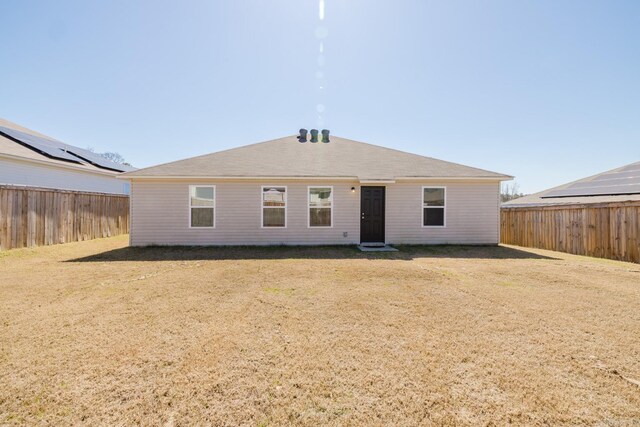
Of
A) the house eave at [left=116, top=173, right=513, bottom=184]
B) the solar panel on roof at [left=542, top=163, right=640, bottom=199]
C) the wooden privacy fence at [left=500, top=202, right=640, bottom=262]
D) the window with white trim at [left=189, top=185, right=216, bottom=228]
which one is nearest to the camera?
the wooden privacy fence at [left=500, top=202, right=640, bottom=262]

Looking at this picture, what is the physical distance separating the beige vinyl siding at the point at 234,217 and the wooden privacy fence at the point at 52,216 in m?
2.92

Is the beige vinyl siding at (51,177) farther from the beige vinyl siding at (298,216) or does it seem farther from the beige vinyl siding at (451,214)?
the beige vinyl siding at (451,214)

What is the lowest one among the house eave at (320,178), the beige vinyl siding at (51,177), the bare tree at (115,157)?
the house eave at (320,178)

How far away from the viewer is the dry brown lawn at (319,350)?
2.02 meters

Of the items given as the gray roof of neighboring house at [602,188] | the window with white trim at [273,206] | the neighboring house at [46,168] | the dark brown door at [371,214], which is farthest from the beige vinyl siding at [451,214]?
the neighboring house at [46,168]

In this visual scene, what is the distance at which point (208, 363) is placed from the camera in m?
2.61

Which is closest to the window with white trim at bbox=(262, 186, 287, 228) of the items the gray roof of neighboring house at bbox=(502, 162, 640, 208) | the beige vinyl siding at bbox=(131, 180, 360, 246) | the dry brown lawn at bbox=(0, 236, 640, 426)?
the beige vinyl siding at bbox=(131, 180, 360, 246)

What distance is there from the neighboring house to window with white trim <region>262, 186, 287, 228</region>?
10868 millimetres

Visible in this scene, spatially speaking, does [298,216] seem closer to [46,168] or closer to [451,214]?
[451,214]

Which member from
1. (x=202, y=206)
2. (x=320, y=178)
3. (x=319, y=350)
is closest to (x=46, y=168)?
(x=202, y=206)

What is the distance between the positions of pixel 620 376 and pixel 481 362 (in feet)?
3.83

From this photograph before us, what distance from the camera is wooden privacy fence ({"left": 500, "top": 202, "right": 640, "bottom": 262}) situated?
26.3 ft

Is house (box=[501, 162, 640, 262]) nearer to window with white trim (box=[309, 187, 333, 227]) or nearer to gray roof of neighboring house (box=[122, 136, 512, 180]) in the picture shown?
gray roof of neighboring house (box=[122, 136, 512, 180])

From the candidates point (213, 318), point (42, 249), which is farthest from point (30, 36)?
point (213, 318)
